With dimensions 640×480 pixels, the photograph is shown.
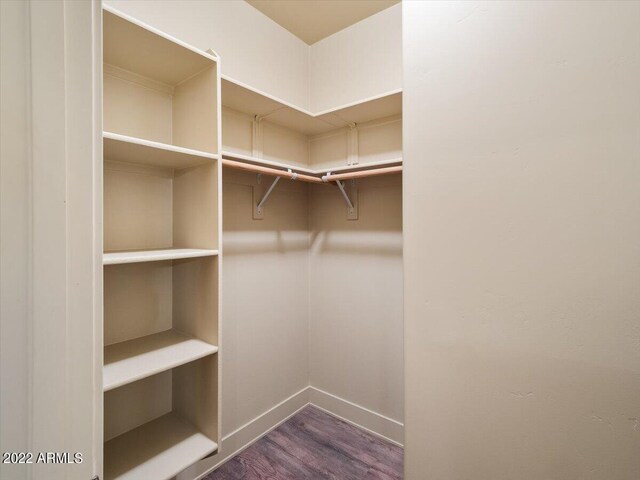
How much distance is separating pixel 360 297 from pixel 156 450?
1428mm

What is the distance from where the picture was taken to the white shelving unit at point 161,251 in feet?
4.04

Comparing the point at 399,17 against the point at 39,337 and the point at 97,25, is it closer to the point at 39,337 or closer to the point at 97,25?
the point at 97,25

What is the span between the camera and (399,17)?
195cm

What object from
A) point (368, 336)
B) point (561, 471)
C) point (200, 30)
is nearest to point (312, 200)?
point (368, 336)

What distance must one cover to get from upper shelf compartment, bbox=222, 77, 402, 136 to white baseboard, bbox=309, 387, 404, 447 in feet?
6.64

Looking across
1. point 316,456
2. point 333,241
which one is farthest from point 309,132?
point 316,456

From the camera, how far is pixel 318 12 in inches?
79.4

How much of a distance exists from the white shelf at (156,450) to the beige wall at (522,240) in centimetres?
89

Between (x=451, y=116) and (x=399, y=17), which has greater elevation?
(x=399, y=17)

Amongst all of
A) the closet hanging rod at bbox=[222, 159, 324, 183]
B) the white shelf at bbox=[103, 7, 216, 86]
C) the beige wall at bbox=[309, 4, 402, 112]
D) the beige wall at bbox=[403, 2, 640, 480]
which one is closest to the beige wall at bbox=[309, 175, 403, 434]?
the closet hanging rod at bbox=[222, 159, 324, 183]

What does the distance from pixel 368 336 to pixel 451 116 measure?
1.62m

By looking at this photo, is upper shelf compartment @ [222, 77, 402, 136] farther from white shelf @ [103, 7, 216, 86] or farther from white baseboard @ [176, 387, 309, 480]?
white baseboard @ [176, 387, 309, 480]

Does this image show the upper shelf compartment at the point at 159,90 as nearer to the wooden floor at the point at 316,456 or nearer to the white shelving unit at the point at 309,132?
the white shelving unit at the point at 309,132

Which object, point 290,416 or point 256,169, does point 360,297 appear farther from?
point 256,169
